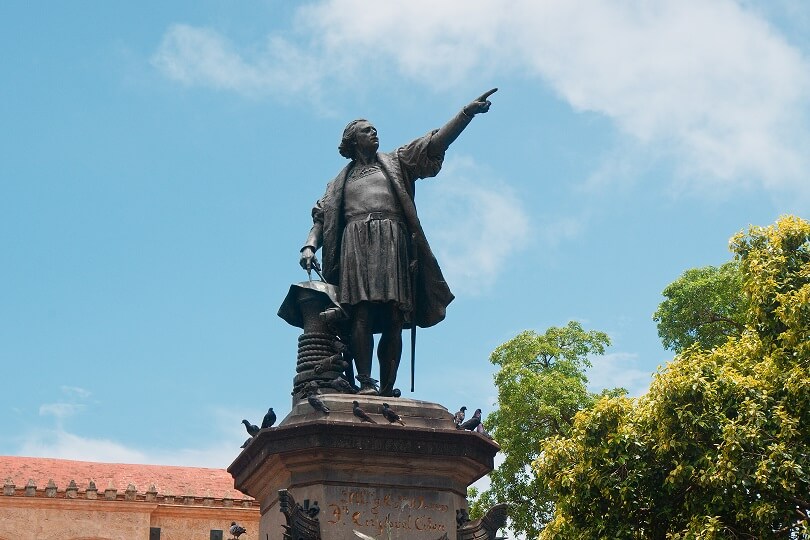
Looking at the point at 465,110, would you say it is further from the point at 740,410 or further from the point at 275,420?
the point at 740,410

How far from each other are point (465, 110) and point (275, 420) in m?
3.02

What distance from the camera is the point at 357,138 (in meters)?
9.90

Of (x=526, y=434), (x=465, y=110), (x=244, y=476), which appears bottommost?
(x=244, y=476)

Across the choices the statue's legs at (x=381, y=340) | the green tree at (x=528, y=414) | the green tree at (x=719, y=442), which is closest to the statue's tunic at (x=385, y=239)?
the statue's legs at (x=381, y=340)

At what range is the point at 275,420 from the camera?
8633 millimetres

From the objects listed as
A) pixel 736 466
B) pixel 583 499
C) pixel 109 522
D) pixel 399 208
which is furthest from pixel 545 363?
pixel 109 522

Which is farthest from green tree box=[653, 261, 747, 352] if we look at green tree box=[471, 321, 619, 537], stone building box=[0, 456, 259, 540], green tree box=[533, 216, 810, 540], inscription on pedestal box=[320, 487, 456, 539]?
stone building box=[0, 456, 259, 540]

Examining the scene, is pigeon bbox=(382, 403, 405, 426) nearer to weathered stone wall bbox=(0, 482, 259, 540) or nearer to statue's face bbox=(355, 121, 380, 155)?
statue's face bbox=(355, 121, 380, 155)

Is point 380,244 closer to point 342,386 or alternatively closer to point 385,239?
point 385,239

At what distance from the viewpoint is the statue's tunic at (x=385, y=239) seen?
9.29 metres

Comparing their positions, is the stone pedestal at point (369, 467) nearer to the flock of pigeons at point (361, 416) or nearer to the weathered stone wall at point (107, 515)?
the flock of pigeons at point (361, 416)

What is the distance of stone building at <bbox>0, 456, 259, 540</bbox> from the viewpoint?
44750 mm

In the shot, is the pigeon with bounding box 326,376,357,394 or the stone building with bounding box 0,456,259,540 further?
the stone building with bounding box 0,456,259,540

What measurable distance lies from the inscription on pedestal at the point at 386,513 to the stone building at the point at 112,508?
37.0 meters
